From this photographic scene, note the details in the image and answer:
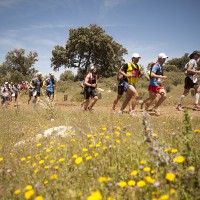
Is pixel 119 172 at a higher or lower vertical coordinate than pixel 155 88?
lower

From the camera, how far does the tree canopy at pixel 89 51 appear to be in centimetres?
4200

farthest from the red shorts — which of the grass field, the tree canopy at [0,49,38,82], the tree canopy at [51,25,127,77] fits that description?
the tree canopy at [0,49,38,82]

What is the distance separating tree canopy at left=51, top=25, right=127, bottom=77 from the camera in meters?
42.0

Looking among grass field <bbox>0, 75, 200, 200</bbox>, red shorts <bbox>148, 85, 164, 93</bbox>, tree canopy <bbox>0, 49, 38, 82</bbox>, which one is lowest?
grass field <bbox>0, 75, 200, 200</bbox>

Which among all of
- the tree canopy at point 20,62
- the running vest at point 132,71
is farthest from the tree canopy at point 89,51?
the running vest at point 132,71

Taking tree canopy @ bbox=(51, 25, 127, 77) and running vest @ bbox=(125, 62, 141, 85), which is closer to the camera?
running vest @ bbox=(125, 62, 141, 85)

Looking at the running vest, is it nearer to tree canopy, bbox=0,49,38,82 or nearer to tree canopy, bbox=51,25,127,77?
tree canopy, bbox=51,25,127,77

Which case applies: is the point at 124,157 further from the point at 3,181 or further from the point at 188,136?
the point at 3,181

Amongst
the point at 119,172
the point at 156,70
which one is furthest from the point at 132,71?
the point at 119,172

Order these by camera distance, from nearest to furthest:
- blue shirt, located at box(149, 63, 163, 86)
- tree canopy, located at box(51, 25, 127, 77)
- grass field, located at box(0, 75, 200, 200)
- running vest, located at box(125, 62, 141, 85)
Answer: grass field, located at box(0, 75, 200, 200) < blue shirt, located at box(149, 63, 163, 86) < running vest, located at box(125, 62, 141, 85) < tree canopy, located at box(51, 25, 127, 77)

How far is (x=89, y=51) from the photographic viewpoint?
44.2 metres

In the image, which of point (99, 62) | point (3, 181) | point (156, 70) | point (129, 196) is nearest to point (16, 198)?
point (3, 181)

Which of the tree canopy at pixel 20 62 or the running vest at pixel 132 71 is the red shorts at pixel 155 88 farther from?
the tree canopy at pixel 20 62

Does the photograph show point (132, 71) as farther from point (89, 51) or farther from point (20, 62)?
point (20, 62)
